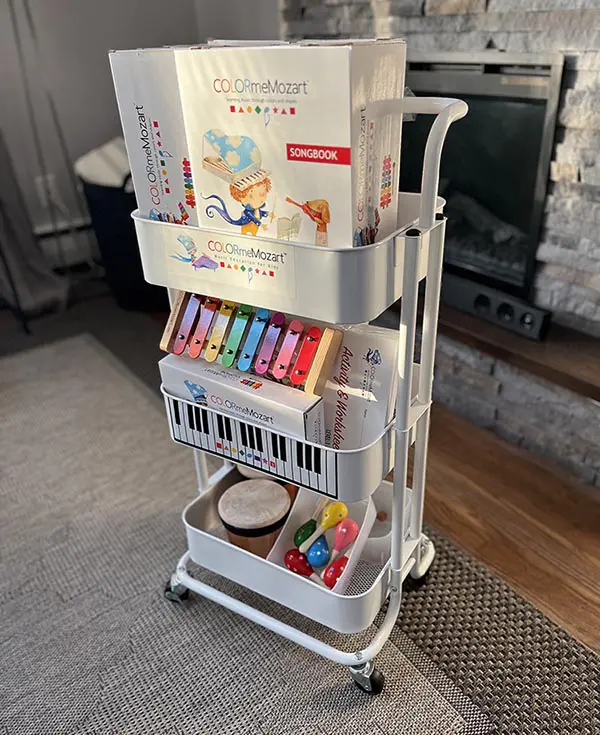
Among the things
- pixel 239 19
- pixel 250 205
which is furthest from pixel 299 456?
pixel 239 19

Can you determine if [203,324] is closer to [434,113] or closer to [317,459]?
[317,459]

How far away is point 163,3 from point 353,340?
2292 mm

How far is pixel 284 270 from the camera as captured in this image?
0.86 m

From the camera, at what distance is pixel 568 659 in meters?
1.17

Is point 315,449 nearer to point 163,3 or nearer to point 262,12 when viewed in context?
point 262,12

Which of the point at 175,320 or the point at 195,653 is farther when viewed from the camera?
the point at 195,653

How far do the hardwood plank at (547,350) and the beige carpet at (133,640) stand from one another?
27.9 inches

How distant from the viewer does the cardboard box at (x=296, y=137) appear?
74 centimetres

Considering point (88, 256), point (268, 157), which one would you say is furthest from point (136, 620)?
point (88, 256)

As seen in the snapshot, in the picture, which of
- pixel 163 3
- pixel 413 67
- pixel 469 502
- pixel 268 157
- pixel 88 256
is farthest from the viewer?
pixel 88 256

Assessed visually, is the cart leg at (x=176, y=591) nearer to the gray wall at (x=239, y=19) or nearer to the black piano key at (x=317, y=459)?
the black piano key at (x=317, y=459)

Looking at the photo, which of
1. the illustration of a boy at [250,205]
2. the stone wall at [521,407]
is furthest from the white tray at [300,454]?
the stone wall at [521,407]

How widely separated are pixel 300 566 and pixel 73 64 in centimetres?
231

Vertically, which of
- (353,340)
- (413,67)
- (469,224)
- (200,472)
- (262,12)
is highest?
(262,12)
